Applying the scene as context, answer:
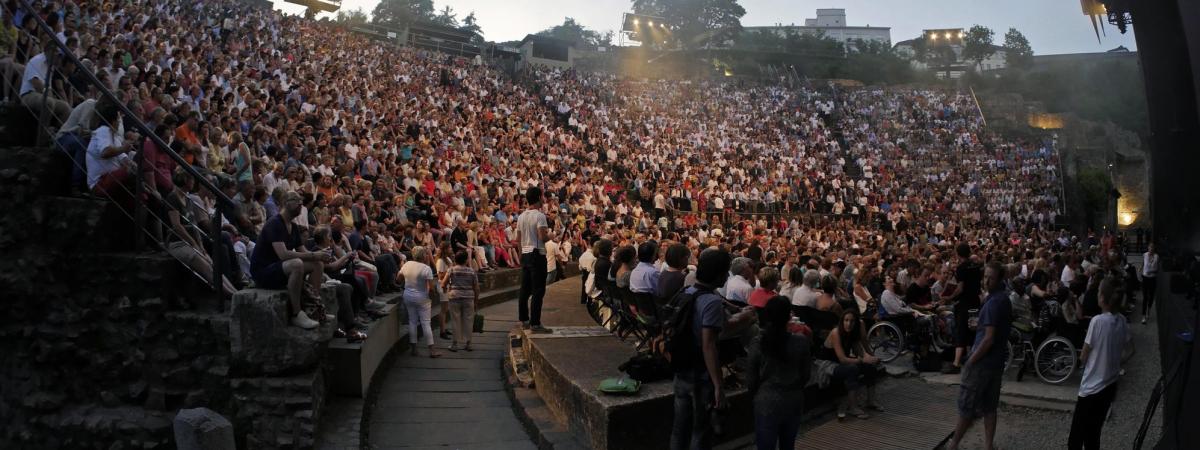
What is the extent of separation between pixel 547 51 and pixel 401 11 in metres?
29.9

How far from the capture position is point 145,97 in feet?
30.0

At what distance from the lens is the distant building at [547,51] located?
41.2 m

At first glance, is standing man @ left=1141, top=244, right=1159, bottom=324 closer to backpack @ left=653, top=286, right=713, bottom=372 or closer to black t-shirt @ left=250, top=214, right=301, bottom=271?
backpack @ left=653, top=286, right=713, bottom=372

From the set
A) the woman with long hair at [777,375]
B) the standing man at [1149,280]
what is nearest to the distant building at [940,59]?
the standing man at [1149,280]

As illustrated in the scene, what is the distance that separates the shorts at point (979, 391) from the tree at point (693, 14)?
59.0 metres

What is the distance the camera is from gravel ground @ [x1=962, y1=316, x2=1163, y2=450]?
21.8 feet

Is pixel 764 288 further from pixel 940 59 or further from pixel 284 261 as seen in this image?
pixel 940 59

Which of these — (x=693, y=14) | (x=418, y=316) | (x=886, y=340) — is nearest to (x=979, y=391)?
(x=886, y=340)

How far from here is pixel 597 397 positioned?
5.23 metres

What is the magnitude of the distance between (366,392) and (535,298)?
1.98 meters

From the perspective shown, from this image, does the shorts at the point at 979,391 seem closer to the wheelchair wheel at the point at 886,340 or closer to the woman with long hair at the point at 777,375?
the woman with long hair at the point at 777,375

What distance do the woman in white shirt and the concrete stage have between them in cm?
134

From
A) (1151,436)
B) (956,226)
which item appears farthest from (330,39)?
(1151,436)

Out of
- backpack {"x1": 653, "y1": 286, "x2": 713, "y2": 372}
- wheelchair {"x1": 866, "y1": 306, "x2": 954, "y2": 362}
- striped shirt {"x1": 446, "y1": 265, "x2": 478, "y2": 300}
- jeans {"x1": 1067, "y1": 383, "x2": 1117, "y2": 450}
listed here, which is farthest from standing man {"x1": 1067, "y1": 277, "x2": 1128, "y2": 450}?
striped shirt {"x1": 446, "y1": 265, "x2": 478, "y2": 300}
